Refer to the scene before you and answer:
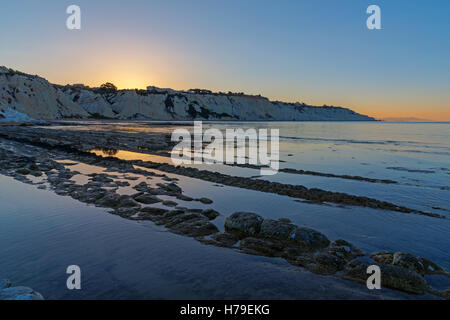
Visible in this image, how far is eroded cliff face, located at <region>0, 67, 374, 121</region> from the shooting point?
8275 cm

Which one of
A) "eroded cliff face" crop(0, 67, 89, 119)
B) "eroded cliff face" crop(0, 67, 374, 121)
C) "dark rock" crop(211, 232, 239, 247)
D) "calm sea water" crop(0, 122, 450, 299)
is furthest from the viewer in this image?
"eroded cliff face" crop(0, 67, 374, 121)

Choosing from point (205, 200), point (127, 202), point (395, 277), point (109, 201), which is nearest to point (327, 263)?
point (395, 277)

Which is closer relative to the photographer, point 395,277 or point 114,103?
point 395,277

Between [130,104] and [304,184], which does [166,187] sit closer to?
[304,184]

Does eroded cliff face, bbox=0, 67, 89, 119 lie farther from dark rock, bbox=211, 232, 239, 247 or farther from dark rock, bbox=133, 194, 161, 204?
dark rock, bbox=211, 232, 239, 247

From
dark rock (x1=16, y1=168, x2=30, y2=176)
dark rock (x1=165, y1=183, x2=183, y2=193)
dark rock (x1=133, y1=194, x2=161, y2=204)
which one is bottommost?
dark rock (x1=133, y1=194, x2=161, y2=204)

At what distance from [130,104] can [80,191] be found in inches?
4781

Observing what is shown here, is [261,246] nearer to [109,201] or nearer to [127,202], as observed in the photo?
[127,202]

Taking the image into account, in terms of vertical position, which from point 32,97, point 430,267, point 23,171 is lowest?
point 430,267

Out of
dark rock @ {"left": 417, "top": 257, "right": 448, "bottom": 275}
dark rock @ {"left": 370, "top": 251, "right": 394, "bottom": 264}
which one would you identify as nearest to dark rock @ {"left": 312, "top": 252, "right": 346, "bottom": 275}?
dark rock @ {"left": 370, "top": 251, "right": 394, "bottom": 264}

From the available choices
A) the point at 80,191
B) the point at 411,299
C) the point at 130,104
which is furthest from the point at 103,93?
the point at 411,299

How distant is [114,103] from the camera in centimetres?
12400

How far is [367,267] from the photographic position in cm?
544
